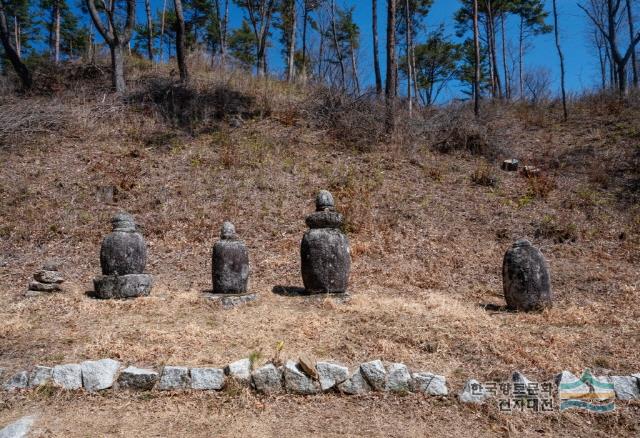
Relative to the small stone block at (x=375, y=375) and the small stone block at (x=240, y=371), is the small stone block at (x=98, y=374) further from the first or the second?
the small stone block at (x=375, y=375)

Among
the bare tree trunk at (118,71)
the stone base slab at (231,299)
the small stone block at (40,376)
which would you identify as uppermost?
the bare tree trunk at (118,71)

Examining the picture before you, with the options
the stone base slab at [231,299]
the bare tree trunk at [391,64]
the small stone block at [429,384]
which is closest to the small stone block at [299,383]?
the small stone block at [429,384]

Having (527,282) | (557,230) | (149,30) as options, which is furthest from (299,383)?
(149,30)

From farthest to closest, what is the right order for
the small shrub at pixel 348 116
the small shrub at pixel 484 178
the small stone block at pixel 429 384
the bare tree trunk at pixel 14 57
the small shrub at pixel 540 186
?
the bare tree trunk at pixel 14 57, the small shrub at pixel 348 116, the small shrub at pixel 484 178, the small shrub at pixel 540 186, the small stone block at pixel 429 384

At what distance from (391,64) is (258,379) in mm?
12800

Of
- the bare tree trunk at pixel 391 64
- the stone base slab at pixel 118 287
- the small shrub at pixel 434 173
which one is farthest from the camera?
the bare tree trunk at pixel 391 64

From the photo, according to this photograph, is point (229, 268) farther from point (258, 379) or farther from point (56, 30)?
point (56, 30)

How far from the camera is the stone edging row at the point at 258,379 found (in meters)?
3.90

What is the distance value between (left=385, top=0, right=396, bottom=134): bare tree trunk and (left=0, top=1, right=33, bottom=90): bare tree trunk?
42.4 feet

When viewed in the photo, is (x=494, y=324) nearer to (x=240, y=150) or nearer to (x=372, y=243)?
(x=372, y=243)

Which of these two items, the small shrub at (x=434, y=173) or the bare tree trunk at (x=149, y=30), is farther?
the bare tree trunk at (x=149, y=30)

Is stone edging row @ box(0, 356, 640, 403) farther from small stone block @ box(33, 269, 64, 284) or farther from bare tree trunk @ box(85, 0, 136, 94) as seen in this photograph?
bare tree trunk @ box(85, 0, 136, 94)

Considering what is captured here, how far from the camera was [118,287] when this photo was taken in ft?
20.8

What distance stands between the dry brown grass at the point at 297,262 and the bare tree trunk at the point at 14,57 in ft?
12.4
